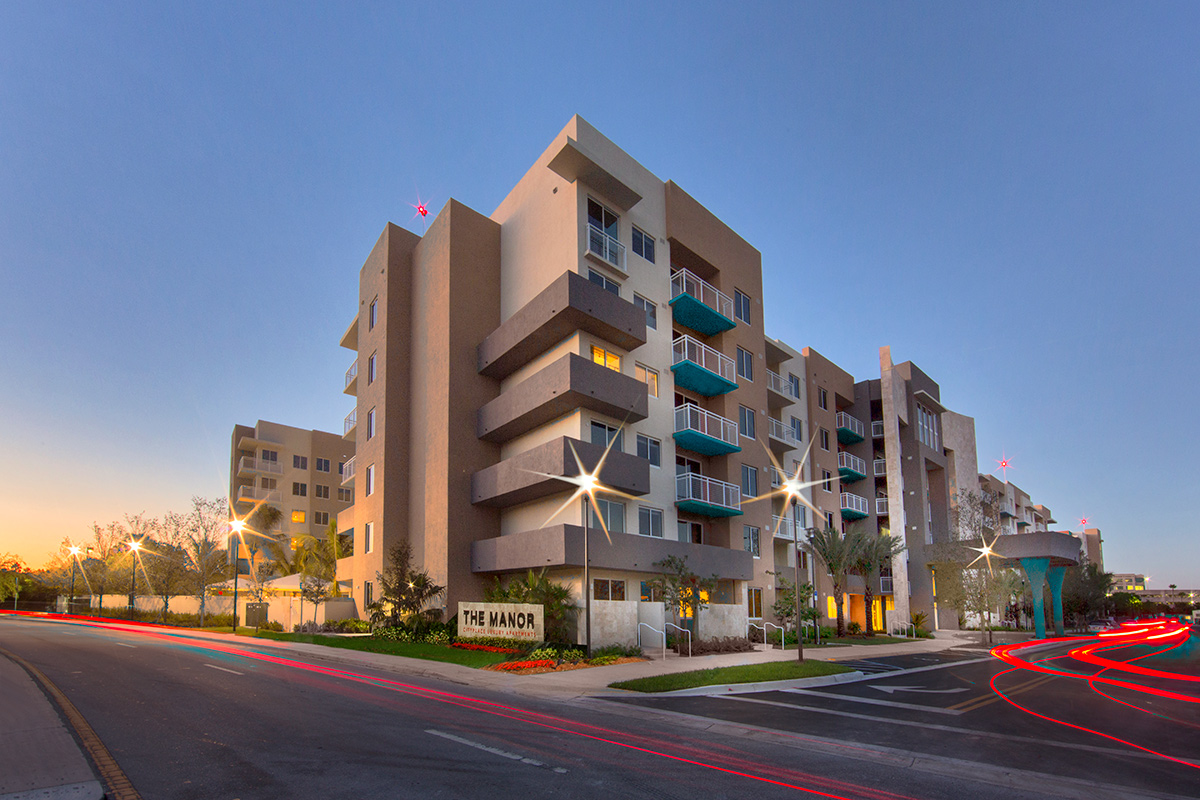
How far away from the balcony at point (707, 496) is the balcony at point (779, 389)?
1024 cm

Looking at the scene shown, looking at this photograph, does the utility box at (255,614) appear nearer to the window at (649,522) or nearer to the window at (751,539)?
the window at (649,522)

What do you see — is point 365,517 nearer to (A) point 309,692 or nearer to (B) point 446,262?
(B) point 446,262

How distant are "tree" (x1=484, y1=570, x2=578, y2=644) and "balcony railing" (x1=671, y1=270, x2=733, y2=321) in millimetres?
15077

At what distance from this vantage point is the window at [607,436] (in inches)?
1129

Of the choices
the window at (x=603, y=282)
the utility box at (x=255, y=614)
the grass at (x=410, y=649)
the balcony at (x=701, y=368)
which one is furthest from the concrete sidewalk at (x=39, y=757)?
the utility box at (x=255, y=614)

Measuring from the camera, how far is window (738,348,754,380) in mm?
38094

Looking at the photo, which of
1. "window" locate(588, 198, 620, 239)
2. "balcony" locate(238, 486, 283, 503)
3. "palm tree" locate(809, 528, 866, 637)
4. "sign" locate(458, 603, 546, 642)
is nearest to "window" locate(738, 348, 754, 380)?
"palm tree" locate(809, 528, 866, 637)

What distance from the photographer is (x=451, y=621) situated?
2827 cm

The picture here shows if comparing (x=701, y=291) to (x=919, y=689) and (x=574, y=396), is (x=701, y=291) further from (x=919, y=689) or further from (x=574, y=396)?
(x=919, y=689)

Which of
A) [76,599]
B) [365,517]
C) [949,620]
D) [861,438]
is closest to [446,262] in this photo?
[365,517]

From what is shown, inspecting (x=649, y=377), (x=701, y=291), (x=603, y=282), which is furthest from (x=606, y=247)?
(x=701, y=291)

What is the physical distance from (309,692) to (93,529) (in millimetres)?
60325

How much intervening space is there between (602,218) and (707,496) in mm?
13236

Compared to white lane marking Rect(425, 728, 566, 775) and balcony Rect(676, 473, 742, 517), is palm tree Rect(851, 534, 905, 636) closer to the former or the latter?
balcony Rect(676, 473, 742, 517)
